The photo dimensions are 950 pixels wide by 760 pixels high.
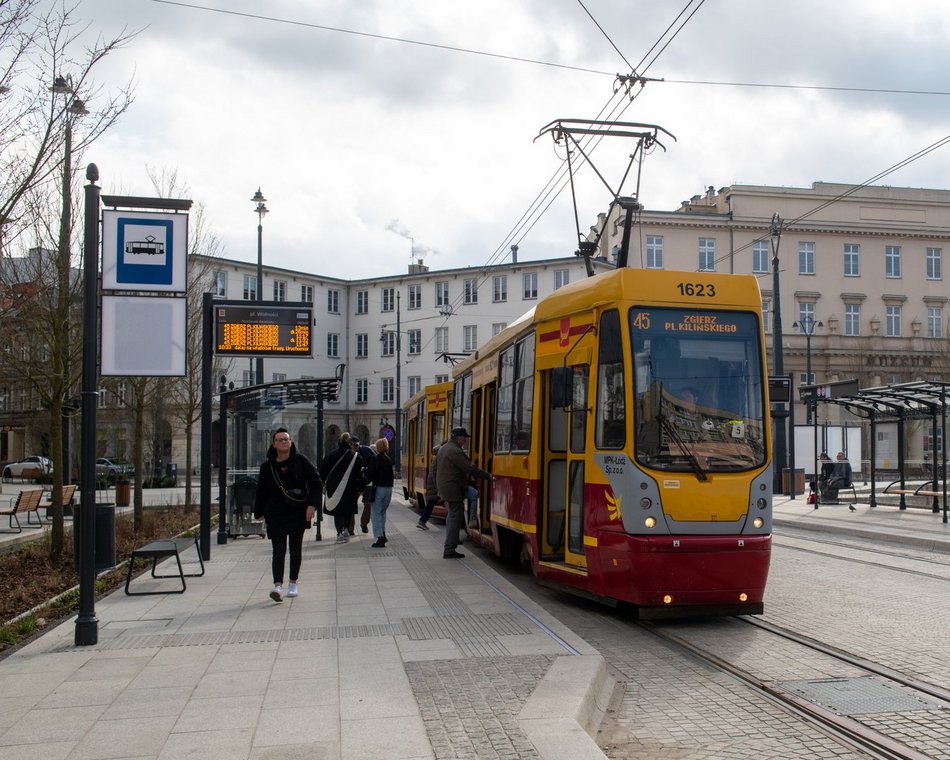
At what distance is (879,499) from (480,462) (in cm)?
1922

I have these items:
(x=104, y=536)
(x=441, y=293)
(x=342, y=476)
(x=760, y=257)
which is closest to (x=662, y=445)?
(x=104, y=536)

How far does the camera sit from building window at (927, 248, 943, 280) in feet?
232

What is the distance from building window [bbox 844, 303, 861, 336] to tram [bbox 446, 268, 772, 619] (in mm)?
63548

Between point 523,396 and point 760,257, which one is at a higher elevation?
point 760,257

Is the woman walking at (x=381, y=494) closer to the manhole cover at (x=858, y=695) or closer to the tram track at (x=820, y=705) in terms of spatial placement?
the tram track at (x=820, y=705)

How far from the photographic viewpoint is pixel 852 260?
69375 millimetres

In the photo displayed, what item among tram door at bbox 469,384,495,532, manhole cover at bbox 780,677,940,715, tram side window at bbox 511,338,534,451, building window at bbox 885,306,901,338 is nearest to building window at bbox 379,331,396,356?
building window at bbox 885,306,901,338

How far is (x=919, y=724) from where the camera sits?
605 centimetres

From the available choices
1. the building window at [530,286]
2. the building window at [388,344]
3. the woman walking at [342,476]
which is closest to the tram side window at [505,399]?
the woman walking at [342,476]

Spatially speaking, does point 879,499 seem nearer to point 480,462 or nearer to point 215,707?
point 480,462

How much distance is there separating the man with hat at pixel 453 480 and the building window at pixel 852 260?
61775 mm

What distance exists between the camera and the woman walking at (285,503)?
1032 cm

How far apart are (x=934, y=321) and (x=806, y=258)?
36.3 feet

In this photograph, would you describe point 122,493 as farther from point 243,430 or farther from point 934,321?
point 934,321
